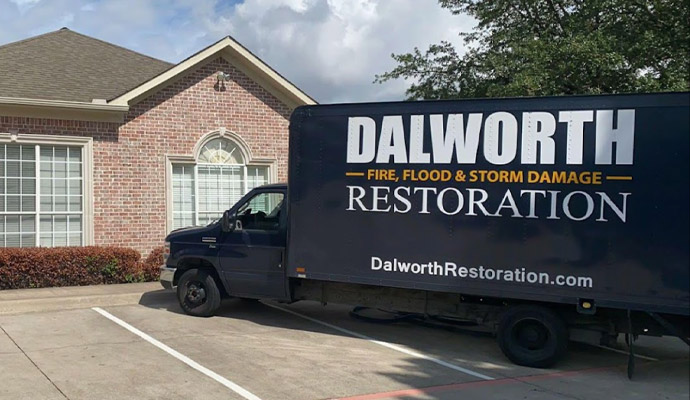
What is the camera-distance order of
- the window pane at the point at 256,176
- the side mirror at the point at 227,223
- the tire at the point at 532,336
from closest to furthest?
the tire at the point at 532,336, the side mirror at the point at 227,223, the window pane at the point at 256,176

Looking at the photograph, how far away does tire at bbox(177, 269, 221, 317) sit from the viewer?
9.79 m

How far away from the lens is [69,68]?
14500mm

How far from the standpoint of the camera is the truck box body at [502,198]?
687cm

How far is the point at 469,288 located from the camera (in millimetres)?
7699

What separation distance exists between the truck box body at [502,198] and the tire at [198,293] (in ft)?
5.32

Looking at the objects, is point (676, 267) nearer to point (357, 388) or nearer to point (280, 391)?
point (357, 388)

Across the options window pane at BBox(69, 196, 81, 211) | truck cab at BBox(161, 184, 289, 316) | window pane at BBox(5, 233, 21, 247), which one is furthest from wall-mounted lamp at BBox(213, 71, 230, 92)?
truck cab at BBox(161, 184, 289, 316)

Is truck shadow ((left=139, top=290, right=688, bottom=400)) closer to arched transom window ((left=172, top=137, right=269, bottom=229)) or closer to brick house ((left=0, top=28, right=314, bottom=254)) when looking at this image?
brick house ((left=0, top=28, right=314, bottom=254))

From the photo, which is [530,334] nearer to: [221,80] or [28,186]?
[221,80]

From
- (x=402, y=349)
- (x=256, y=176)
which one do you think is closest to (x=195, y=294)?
(x=402, y=349)

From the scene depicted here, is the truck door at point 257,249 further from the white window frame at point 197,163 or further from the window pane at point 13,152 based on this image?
the window pane at point 13,152

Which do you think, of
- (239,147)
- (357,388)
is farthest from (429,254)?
(239,147)

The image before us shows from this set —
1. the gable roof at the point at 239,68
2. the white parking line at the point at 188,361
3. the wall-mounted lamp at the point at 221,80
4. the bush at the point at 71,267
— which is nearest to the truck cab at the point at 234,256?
the white parking line at the point at 188,361

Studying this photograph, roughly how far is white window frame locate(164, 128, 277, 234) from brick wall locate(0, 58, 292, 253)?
89mm
